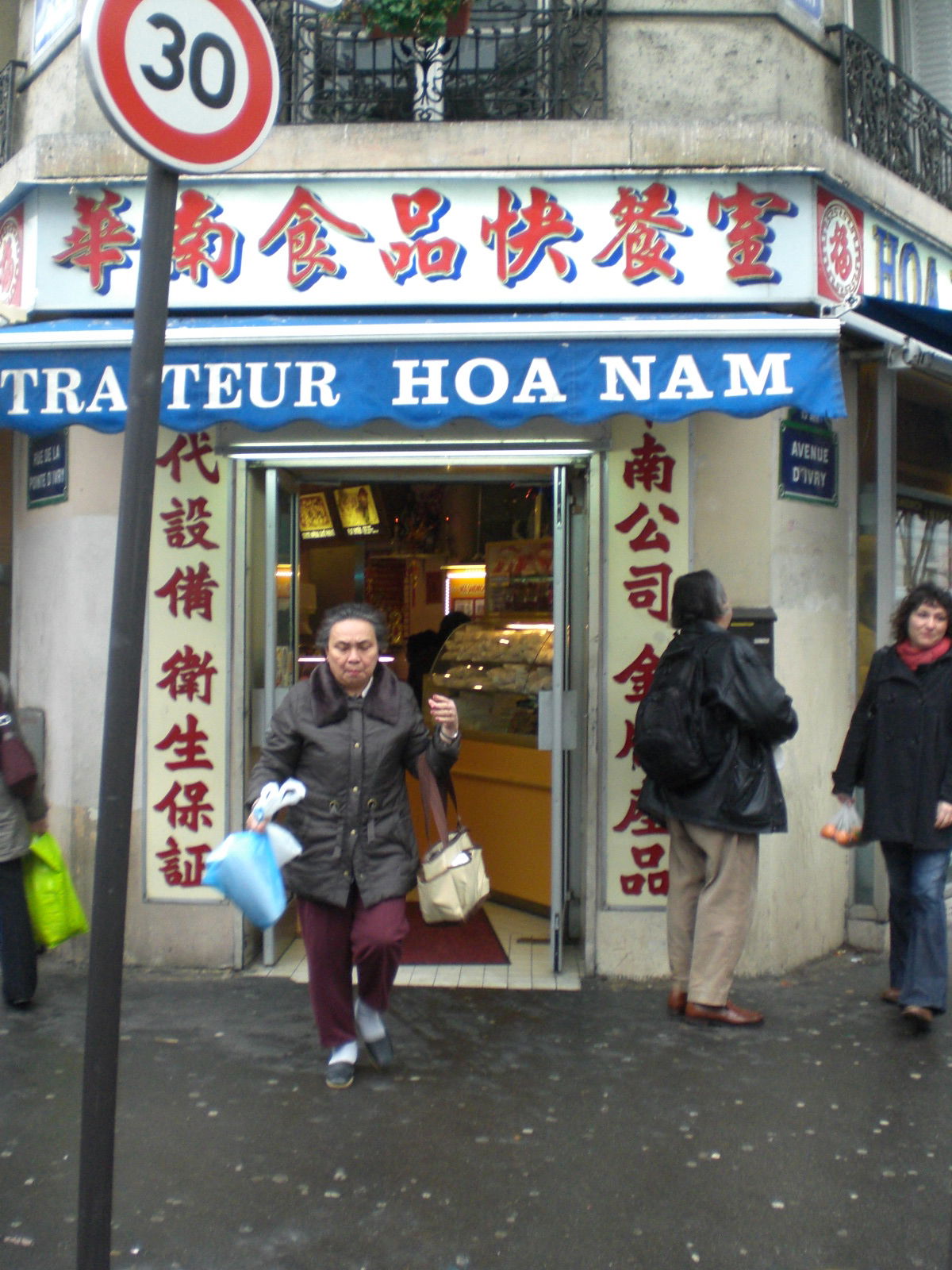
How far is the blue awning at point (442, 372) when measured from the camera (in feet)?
A: 16.0

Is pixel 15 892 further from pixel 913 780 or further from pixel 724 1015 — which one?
pixel 913 780

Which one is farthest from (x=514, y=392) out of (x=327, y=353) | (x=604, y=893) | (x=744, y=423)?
(x=604, y=893)

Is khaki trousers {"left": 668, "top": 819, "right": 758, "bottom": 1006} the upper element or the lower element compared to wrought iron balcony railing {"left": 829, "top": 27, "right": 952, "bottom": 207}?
lower

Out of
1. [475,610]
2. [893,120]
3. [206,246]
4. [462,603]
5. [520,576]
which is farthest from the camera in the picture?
[462,603]

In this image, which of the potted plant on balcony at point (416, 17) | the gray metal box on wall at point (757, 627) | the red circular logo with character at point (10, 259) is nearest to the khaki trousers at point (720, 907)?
the gray metal box on wall at point (757, 627)

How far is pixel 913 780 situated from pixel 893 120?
155 inches

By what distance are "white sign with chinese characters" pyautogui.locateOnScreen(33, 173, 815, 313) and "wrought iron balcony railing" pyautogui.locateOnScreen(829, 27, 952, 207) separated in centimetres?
110

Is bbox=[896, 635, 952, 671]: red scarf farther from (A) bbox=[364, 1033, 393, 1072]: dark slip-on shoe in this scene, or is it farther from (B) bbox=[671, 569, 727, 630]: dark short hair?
(A) bbox=[364, 1033, 393, 1072]: dark slip-on shoe

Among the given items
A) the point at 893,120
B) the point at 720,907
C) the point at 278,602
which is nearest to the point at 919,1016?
the point at 720,907

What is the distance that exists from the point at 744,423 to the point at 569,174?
4.75 ft

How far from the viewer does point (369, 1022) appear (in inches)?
A: 179

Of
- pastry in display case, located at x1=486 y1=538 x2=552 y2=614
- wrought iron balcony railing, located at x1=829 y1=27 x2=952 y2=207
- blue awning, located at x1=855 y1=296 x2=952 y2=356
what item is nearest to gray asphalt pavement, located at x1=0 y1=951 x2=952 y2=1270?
pastry in display case, located at x1=486 y1=538 x2=552 y2=614

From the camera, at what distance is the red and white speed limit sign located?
8.63ft

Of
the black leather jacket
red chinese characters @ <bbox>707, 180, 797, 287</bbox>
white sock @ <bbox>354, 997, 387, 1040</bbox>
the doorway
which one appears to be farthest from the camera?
the doorway
